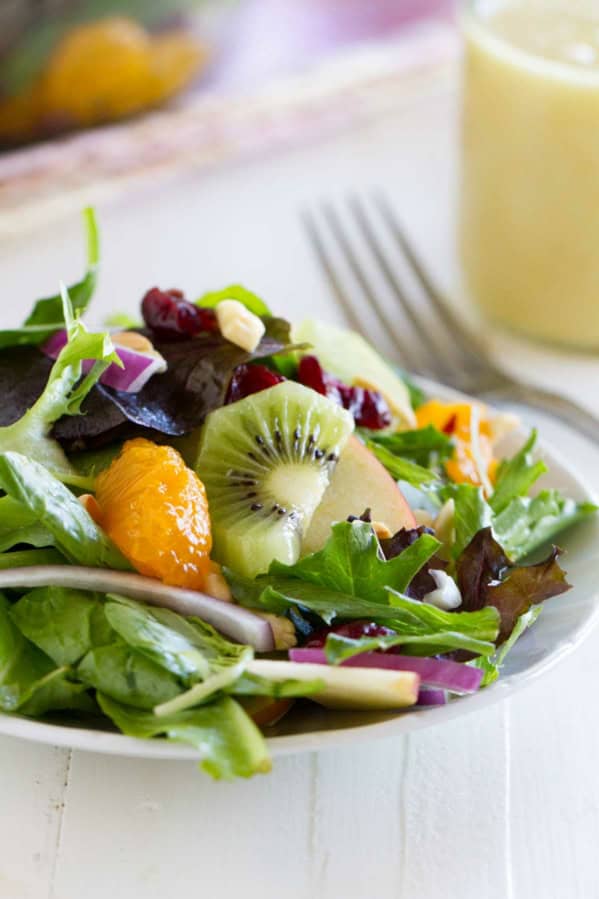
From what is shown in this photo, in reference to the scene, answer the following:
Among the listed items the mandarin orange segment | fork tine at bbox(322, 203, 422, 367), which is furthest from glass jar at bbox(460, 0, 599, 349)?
the mandarin orange segment

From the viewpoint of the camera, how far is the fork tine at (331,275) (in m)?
3.29

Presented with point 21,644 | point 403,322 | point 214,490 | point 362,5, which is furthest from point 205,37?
point 21,644

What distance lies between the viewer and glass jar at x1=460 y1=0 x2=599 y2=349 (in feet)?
10.0

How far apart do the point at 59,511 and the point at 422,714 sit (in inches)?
23.6

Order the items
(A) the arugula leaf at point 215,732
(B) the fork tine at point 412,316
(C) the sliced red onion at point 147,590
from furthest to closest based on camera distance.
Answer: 1. (B) the fork tine at point 412,316
2. (C) the sliced red onion at point 147,590
3. (A) the arugula leaf at point 215,732

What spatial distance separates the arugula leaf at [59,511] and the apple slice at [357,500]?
A: 0.33 meters

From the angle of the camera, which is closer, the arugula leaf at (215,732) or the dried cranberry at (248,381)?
the arugula leaf at (215,732)

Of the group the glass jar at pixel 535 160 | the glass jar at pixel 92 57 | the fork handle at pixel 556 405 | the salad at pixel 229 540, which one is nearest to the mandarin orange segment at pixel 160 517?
the salad at pixel 229 540

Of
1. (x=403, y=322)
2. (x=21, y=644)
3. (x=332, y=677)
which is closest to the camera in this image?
(x=332, y=677)

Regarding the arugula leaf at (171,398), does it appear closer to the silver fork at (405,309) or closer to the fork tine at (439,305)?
the silver fork at (405,309)

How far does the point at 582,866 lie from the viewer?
69.1 inches

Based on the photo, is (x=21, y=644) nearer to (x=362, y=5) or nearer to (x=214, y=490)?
(x=214, y=490)

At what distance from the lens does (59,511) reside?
1.75 meters

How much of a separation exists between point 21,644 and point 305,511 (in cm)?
Answer: 50
